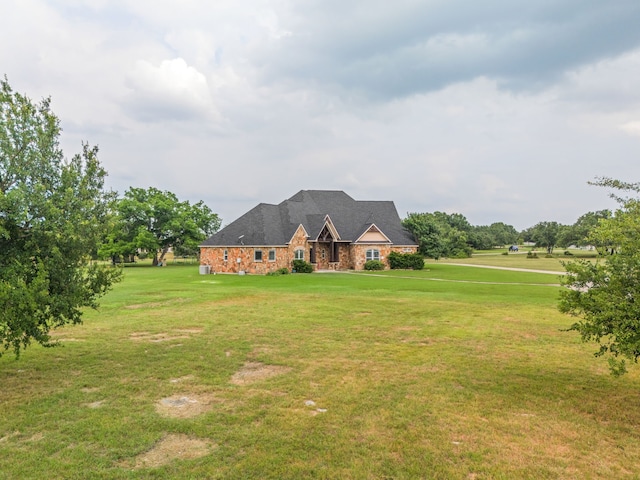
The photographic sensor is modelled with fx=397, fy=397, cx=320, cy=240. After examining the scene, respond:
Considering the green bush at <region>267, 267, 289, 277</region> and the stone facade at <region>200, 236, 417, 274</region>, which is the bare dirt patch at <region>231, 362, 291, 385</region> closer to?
the green bush at <region>267, 267, 289, 277</region>

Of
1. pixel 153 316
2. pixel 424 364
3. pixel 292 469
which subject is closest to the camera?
pixel 292 469

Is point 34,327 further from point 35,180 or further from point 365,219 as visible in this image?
point 365,219

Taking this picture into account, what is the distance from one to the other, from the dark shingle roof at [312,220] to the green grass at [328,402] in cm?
2919

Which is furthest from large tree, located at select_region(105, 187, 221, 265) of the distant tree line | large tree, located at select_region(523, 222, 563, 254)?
large tree, located at select_region(523, 222, 563, 254)

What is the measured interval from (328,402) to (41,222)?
22.3 ft

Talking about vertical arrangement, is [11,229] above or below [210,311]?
above

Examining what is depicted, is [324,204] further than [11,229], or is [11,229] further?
[324,204]

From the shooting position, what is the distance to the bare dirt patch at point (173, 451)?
17.9 feet

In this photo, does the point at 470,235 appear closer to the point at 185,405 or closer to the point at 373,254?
the point at 373,254

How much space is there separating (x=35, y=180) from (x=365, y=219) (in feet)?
148

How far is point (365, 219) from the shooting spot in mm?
51719

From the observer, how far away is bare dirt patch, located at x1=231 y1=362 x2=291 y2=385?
8.67 metres

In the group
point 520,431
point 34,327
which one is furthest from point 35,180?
point 520,431

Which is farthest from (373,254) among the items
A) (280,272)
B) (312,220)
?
(280,272)
